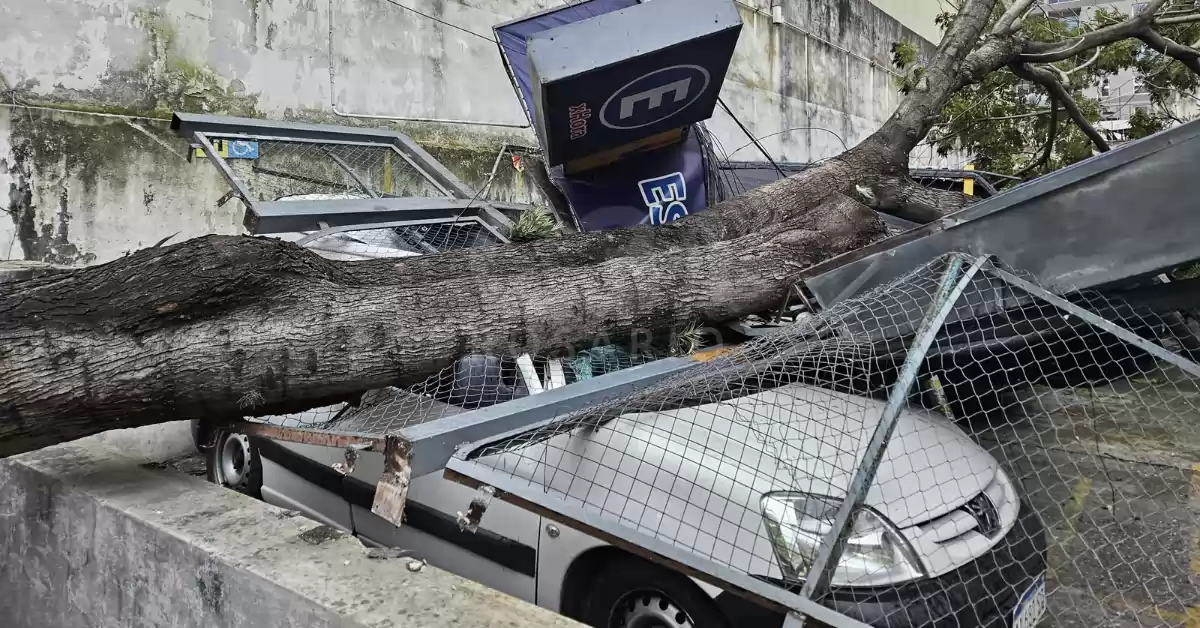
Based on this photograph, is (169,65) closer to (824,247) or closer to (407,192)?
(407,192)

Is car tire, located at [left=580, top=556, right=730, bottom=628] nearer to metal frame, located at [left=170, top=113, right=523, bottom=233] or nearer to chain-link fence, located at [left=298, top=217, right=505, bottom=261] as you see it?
chain-link fence, located at [left=298, top=217, right=505, bottom=261]

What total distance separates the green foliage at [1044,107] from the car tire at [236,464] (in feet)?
24.2

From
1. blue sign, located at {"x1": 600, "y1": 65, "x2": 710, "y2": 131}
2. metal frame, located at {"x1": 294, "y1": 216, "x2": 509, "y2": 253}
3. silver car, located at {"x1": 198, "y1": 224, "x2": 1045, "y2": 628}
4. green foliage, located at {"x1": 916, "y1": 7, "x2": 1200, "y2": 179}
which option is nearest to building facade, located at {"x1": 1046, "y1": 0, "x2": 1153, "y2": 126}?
green foliage, located at {"x1": 916, "y1": 7, "x2": 1200, "y2": 179}

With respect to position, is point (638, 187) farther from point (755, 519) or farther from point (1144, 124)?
point (1144, 124)

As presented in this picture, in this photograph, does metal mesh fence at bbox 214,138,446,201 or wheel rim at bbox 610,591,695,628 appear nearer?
wheel rim at bbox 610,591,695,628

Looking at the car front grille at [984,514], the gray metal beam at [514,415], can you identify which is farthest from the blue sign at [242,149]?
the car front grille at [984,514]

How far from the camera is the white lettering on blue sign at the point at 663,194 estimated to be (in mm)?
5820

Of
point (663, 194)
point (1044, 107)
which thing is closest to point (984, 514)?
point (663, 194)

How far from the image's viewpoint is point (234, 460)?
14.2ft

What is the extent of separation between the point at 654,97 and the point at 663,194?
110 cm

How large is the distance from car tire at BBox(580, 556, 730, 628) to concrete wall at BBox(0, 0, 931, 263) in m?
5.76

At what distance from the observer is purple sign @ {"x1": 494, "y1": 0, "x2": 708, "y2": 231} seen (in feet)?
18.5

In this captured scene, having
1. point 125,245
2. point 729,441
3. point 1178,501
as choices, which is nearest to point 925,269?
point 729,441

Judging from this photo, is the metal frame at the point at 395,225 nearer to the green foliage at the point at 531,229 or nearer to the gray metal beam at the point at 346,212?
the gray metal beam at the point at 346,212
